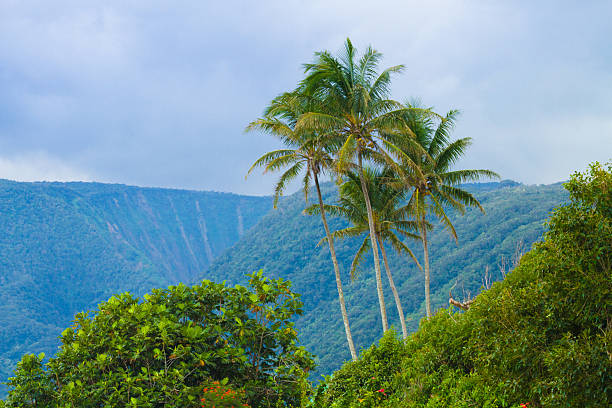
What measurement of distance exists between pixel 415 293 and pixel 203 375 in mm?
45013

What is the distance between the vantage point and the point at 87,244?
103 meters

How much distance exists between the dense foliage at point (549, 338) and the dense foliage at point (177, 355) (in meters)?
1.83

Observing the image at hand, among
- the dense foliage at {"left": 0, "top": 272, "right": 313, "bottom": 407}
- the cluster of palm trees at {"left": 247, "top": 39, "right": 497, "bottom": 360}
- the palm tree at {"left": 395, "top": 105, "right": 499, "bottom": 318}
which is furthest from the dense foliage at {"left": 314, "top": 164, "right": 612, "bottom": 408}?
the palm tree at {"left": 395, "top": 105, "right": 499, "bottom": 318}

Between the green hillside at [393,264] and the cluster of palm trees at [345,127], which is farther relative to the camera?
the green hillside at [393,264]

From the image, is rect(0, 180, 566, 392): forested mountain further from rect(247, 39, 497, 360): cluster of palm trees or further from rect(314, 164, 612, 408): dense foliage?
rect(314, 164, 612, 408): dense foliage

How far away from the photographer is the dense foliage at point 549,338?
3.95 meters

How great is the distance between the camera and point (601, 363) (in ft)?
12.6

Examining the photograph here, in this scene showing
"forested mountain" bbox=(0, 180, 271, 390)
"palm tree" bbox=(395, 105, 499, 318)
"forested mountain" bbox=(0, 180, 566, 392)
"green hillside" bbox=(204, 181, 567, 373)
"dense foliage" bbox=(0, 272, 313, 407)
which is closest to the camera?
"dense foliage" bbox=(0, 272, 313, 407)

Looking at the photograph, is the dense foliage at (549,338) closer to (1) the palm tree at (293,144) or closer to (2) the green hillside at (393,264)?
(1) the palm tree at (293,144)

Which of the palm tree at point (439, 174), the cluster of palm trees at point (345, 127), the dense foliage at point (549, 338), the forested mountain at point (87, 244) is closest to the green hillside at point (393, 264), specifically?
the palm tree at point (439, 174)

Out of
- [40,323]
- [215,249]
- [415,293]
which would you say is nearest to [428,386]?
[415,293]

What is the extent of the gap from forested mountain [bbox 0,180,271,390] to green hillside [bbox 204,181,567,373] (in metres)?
29.0

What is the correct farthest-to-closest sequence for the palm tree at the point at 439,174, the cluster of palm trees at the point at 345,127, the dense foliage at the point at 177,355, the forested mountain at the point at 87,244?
the forested mountain at the point at 87,244 < the palm tree at the point at 439,174 < the cluster of palm trees at the point at 345,127 < the dense foliage at the point at 177,355

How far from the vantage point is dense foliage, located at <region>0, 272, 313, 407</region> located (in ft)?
22.3
